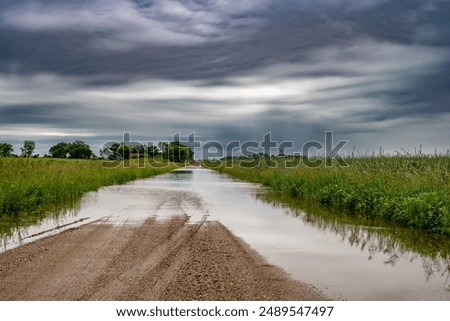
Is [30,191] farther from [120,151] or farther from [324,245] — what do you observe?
[120,151]

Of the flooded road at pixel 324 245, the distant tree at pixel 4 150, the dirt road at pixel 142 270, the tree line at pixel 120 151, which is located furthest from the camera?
the tree line at pixel 120 151

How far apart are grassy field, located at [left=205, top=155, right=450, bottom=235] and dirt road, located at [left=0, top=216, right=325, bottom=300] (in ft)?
16.4

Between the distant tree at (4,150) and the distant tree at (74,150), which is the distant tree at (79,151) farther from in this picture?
the distant tree at (4,150)

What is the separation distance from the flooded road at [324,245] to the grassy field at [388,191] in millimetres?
974

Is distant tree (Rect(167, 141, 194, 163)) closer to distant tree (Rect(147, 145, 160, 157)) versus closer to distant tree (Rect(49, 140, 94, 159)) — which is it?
distant tree (Rect(147, 145, 160, 157))

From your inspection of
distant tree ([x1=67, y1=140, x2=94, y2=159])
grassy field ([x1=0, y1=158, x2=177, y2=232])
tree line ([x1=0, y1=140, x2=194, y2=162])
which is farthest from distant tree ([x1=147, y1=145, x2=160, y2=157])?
grassy field ([x1=0, y1=158, x2=177, y2=232])

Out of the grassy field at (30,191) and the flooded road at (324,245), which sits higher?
the grassy field at (30,191)

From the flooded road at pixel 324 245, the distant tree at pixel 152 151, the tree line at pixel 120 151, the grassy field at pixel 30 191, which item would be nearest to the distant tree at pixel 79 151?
the tree line at pixel 120 151

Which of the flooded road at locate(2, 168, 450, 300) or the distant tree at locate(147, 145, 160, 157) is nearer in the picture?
the flooded road at locate(2, 168, 450, 300)

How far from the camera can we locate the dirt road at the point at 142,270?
20.1 feet

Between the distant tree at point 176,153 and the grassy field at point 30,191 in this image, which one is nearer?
the grassy field at point 30,191

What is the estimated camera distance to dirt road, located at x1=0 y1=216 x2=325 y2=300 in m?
6.11
